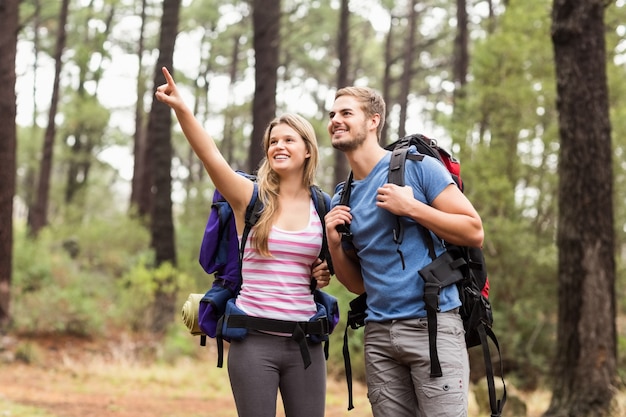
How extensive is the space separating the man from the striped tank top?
167mm

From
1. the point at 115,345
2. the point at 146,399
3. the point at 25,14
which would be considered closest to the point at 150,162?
the point at 25,14

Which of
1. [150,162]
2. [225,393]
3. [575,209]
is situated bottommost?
[225,393]

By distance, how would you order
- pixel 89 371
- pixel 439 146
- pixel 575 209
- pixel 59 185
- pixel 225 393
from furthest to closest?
pixel 59 185 < pixel 89 371 < pixel 225 393 < pixel 575 209 < pixel 439 146

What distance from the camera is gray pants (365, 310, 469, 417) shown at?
10.8ft

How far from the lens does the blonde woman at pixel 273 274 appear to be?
3520mm

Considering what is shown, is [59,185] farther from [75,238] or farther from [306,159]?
[306,159]

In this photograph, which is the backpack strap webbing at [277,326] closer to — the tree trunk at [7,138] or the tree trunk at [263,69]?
the tree trunk at [263,69]

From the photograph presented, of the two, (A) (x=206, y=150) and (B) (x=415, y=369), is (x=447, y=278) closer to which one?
(B) (x=415, y=369)

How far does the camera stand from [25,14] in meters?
24.7

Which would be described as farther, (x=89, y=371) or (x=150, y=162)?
(x=150, y=162)

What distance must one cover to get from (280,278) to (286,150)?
62cm

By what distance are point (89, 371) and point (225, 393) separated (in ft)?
6.84

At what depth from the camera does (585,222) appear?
7.34 metres

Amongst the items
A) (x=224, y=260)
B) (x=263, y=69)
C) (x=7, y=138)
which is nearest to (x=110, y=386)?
(x=7, y=138)
